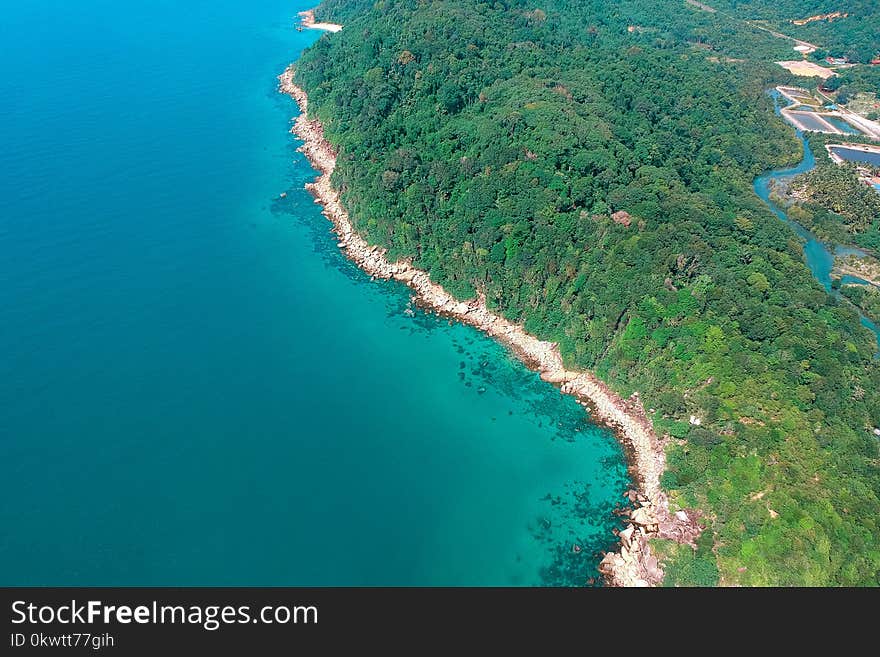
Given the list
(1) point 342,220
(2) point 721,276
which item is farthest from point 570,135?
(1) point 342,220

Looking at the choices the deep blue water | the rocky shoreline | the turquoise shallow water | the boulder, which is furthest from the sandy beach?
the boulder

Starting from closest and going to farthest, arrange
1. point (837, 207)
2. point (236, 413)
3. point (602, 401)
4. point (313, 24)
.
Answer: point (236, 413) < point (602, 401) < point (837, 207) < point (313, 24)

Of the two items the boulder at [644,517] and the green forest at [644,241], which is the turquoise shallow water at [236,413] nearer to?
the boulder at [644,517]

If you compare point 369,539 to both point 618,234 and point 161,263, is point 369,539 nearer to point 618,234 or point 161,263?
point 618,234

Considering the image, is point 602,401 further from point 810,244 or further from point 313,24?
point 313,24

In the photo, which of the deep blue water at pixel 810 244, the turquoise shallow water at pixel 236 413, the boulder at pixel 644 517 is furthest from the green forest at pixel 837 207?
the boulder at pixel 644 517

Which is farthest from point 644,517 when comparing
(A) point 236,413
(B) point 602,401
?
(A) point 236,413

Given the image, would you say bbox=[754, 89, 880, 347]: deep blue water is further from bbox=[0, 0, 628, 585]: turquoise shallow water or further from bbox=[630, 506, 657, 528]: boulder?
bbox=[0, 0, 628, 585]: turquoise shallow water
